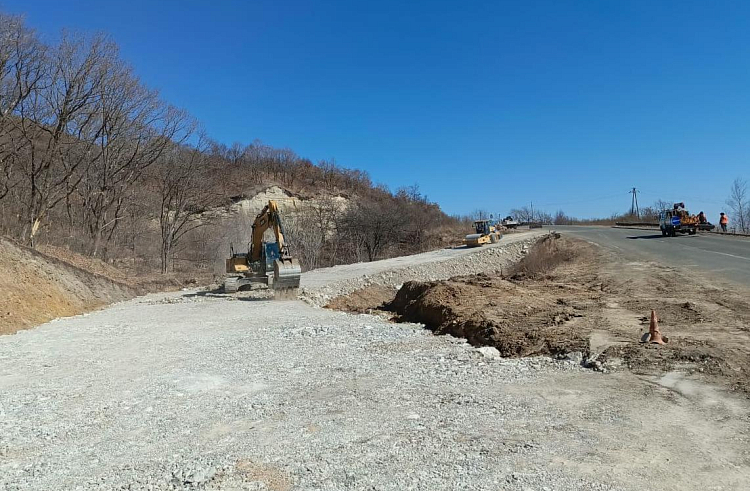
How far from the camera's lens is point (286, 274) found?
19172mm

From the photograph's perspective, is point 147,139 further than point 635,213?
No

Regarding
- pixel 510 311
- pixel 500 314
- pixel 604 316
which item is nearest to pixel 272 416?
pixel 500 314

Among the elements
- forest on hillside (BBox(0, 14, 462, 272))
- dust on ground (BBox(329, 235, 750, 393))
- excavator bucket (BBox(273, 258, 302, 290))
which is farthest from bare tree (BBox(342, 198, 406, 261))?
dust on ground (BBox(329, 235, 750, 393))

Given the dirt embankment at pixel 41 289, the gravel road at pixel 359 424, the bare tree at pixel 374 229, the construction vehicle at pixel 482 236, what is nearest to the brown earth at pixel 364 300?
the gravel road at pixel 359 424

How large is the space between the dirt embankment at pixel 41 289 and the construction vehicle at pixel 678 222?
34150mm

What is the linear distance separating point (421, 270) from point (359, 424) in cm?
2597

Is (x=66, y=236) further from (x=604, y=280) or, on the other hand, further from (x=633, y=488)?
(x=633, y=488)

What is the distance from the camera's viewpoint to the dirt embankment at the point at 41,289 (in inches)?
625

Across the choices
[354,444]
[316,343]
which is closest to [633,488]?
[354,444]

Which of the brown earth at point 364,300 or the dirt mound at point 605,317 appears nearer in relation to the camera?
the dirt mound at point 605,317

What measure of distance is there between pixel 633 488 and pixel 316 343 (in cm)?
762

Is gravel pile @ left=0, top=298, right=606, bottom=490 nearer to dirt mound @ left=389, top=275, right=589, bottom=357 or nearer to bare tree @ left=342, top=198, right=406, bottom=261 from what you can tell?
dirt mound @ left=389, top=275, right=589, bottom=357

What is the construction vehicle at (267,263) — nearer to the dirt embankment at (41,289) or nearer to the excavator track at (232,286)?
the excavator track at (232,286)

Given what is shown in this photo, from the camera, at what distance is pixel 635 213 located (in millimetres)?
74375
